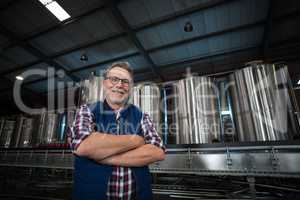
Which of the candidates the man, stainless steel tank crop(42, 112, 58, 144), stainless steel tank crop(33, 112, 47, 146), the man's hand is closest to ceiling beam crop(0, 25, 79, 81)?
stainless steel tank crop(33, 112, 47, 146)

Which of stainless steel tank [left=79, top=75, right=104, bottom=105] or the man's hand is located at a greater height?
stainless steel tank [left=79, top=75, right=104, bottom=105]

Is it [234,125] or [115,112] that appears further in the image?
[234,125]

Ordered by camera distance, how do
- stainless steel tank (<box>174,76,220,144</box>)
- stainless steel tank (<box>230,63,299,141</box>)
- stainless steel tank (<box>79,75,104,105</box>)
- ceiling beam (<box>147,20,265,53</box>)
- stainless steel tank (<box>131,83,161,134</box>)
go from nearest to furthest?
A: 1. stainless steel tank (<box>230,63,299,141</box>)
2. stainless steel tank (<box>174,76,220,144</box>)
3. stainless steel tank (<box>131,83,161,134</box>)
4. stainless steel tank (<box>79,75,104,105</box>)
5. ceiling beam (<box>147,20,265,53</box>)

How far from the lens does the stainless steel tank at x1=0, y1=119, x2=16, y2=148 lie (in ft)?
14.4

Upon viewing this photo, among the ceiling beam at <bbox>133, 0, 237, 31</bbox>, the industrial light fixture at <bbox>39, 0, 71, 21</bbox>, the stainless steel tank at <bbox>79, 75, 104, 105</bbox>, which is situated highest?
the industrial light fixture at <bbox>39, 0, 71, 21</bbox>

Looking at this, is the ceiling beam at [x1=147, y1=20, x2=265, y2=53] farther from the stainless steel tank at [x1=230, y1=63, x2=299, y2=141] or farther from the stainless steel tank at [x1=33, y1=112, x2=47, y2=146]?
the stainless steel tank at [x1=33, y1=112, x2=47, y2=146]

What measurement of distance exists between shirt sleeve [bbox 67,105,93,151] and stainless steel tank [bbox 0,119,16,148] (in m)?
4.44

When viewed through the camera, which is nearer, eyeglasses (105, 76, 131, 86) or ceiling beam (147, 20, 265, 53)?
eyeglasses (105, 76, 131, 86)

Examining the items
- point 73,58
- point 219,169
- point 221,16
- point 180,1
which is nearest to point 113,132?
point 219,169

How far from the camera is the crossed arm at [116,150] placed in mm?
1062

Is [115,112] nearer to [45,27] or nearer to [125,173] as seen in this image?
[125,173]

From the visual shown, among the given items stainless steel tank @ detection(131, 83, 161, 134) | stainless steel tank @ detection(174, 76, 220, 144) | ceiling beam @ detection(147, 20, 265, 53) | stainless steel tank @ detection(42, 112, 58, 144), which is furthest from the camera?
ceiling beam @ detection(147, 20, 265, 53)

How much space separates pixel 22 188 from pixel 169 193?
9.43 ft

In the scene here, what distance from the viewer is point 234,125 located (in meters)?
2.27
